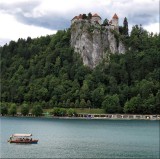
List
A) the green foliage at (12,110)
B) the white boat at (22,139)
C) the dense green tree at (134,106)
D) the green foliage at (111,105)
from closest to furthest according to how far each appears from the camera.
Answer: the white boat at (22,139) < the dense green tree at (134,106) < the green foliage at (111,105) < the green foliage at (12,110)

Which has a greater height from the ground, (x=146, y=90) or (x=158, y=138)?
(x=146, y=90)

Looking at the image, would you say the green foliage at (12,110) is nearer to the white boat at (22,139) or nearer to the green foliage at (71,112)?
the green foliage at (71,112)

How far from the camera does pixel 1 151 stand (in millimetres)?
78875

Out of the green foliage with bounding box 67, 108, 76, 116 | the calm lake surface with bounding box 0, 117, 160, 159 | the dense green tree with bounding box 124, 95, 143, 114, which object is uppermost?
the dense green tree with bounding box 124, 95, 143, 114

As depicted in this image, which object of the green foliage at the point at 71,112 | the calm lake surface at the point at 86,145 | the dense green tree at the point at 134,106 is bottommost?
the calm lake surface at the point at 86,145

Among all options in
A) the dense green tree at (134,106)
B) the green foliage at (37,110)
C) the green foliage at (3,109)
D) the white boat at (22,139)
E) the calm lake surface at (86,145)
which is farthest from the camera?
the green foliage at (3,109)

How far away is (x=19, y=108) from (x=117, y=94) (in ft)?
135

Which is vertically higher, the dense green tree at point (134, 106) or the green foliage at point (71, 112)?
the dense green tree at point (134, 106)

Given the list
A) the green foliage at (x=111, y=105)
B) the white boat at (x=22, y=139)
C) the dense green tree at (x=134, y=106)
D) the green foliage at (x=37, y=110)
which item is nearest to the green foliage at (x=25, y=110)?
the green foliage at (x=37, y=110)

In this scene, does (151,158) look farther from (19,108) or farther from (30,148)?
(19,108)

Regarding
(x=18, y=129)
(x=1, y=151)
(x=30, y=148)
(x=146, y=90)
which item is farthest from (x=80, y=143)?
(x=146, y=90)

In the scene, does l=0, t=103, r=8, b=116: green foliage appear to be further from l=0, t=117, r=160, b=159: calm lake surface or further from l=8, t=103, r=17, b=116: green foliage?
l=0, t=117, r=160, b=159: calm lake surface

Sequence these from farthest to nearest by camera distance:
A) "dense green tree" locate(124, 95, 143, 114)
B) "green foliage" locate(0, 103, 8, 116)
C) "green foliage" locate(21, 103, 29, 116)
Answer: "green foliage" locate(0, 103, 8, 116), "green foliage" locate(21, 103, 29, 116), "dense green tree" locate(124, 95, 143, 114)

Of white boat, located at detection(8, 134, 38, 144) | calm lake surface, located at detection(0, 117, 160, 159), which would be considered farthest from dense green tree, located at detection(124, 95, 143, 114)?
white boat, located at detection(8, 134, 38, 144)
